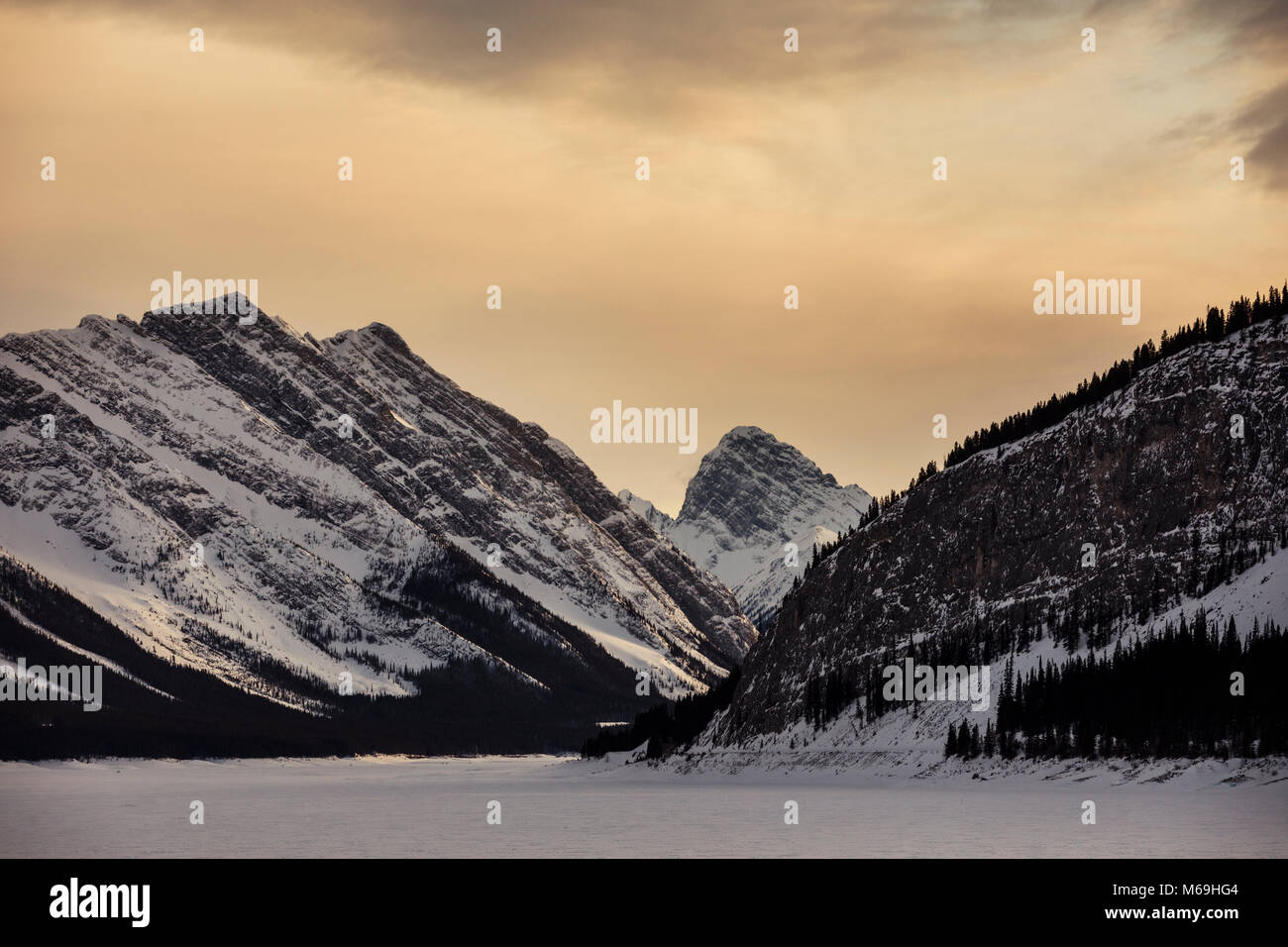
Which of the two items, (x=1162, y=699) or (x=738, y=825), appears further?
(x=1162, y=699)

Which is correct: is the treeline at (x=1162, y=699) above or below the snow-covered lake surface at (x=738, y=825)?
above

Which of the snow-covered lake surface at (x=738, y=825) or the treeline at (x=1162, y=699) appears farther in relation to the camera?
the treeline at (x=1162, y=699)

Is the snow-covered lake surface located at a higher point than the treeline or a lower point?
lower

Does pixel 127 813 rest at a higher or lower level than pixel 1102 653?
lower

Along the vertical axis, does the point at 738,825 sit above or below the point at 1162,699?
below

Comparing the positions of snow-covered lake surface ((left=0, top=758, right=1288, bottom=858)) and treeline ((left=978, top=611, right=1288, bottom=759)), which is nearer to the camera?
snow-covered lake surface ((left=0, top=758, right=1288, bottom=858))

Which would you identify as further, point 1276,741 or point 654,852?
point 1276,741

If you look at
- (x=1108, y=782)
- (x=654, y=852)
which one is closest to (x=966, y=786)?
(x=1108, y=782)
